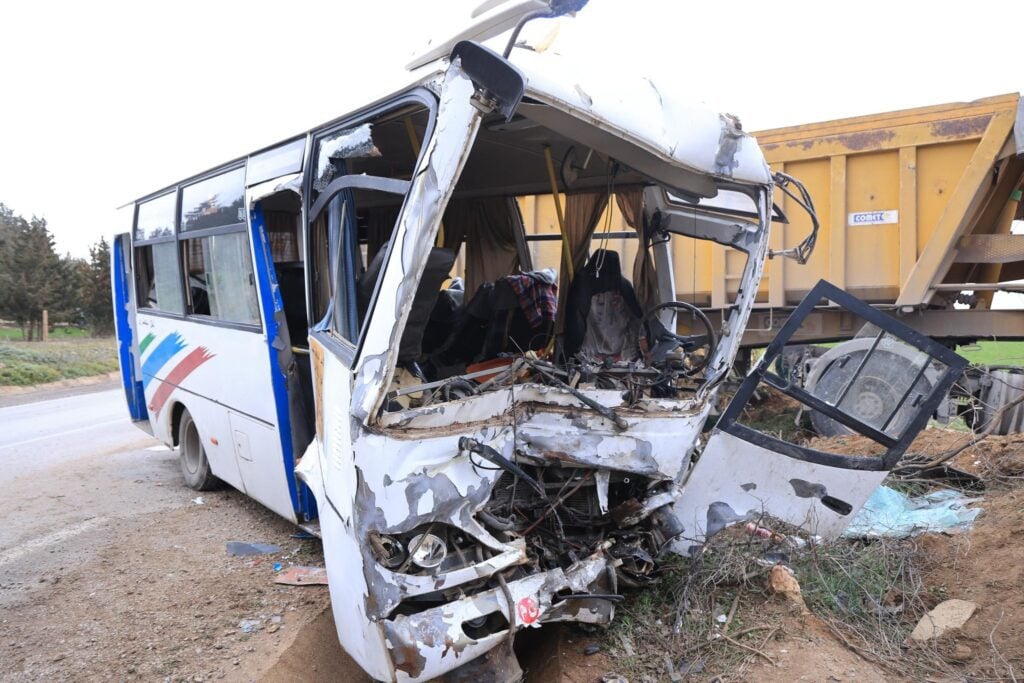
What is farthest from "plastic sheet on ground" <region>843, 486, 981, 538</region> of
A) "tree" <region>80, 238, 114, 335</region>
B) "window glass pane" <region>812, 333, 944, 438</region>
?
"tree" <region>80, 238, 114, 335</region>

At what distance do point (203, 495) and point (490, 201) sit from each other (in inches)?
141

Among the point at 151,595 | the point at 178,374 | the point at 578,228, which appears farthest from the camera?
the point at 178,374

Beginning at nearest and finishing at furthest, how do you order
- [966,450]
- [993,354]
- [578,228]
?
[578,228] → [966,450] → [993,354]

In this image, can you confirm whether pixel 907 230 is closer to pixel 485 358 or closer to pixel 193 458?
pixel 485 358

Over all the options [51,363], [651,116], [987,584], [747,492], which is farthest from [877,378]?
[51,363]

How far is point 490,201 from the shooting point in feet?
21.7

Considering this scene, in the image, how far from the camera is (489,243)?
680 centimetres

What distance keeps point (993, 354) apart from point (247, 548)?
8.51 metres

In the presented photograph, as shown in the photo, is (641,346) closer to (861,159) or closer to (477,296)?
(477,296)

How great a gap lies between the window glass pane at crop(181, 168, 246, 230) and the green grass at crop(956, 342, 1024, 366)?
6910mm

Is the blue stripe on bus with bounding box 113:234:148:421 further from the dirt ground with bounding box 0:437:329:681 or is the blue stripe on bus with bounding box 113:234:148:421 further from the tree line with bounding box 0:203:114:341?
the tree line with bounding box 0:203:114:341

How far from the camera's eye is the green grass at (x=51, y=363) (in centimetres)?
1703

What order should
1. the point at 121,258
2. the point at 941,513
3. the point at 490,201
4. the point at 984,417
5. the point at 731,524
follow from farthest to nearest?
the point at 121,258 < the point at 984,417 < the point at 490,201 < the point at 941,513 < the point at 731,524

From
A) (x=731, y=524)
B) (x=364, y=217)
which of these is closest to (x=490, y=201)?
(x=364, y=217)
